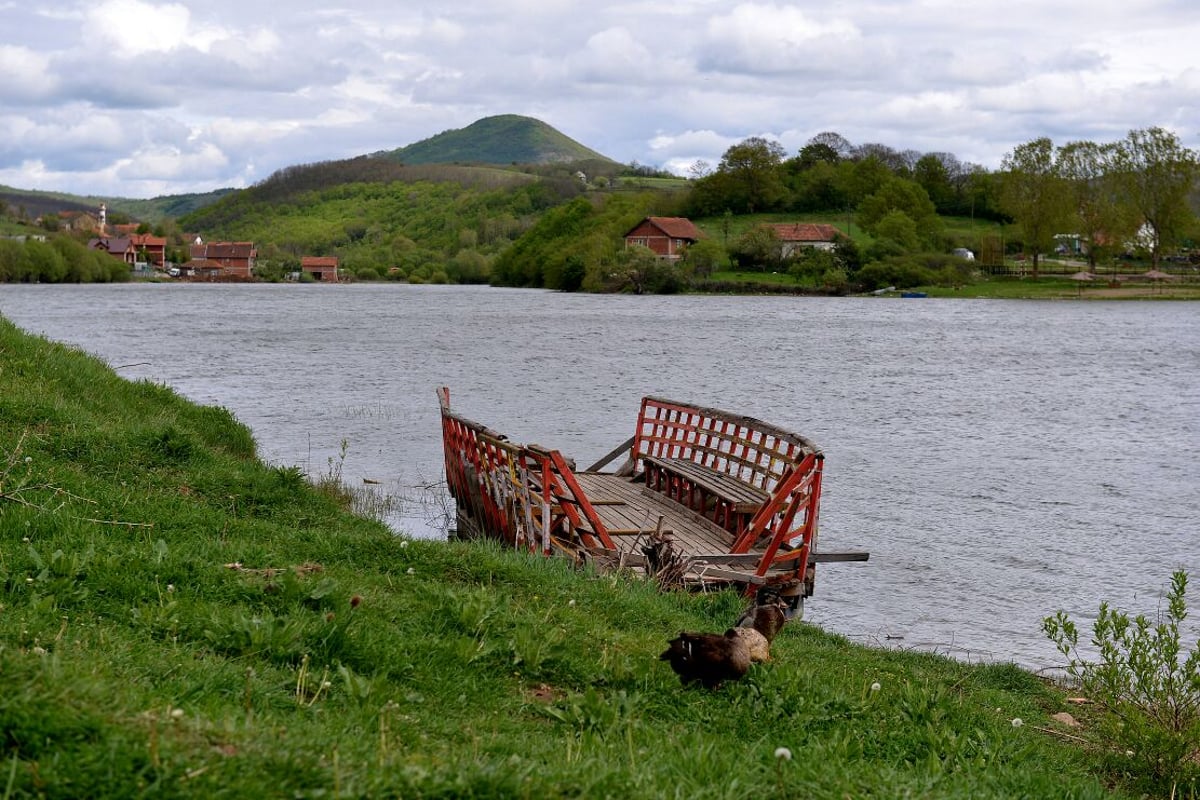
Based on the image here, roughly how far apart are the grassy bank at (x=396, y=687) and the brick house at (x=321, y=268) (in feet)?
616

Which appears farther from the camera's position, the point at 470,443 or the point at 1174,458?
the point at 1174,458

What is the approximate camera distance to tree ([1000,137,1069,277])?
390 ft

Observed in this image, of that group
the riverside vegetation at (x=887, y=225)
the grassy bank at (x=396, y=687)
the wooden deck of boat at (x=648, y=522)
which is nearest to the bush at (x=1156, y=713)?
the grassy bank at (x=396, y=687)

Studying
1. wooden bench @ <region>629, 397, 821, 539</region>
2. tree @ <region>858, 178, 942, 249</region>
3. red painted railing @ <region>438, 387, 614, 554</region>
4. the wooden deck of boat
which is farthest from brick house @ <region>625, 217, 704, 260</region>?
red painted railing @ <region>438, 387, 614, 554</region>

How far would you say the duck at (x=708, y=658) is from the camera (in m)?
6.58

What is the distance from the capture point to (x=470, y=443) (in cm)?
1529

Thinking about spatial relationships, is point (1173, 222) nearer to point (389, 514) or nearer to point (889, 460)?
point (889, 460)

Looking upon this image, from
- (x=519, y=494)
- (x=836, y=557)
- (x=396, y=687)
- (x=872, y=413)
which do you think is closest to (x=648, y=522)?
(x=519, y=494)

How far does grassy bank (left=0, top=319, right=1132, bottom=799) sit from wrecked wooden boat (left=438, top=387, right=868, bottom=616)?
1.46 metres

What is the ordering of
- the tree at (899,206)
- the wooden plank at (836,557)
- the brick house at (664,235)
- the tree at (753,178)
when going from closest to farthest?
1. the wooden plank at (836,557)
2. the tree at (899,206)
3. the brick house at (664,235)
4. the tree at (753,178)

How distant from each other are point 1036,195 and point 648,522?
118m

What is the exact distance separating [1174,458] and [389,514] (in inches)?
706

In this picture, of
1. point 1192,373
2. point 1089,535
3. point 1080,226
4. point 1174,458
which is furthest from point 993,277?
point 1089,535

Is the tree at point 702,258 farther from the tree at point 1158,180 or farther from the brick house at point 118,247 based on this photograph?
the brick house at point 118,247
